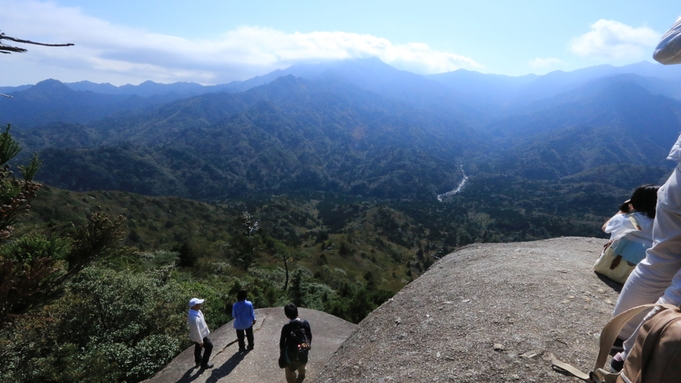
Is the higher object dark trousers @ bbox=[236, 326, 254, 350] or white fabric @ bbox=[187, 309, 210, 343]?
white fabric @ bbox=[187, 309, 210, 343]

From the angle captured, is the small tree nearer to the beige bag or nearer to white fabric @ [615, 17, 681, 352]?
white fabric @ [615, 17, 681, 352]

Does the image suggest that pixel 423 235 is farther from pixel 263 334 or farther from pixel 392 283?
pixel 263 334

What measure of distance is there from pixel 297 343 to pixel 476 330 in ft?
9.93

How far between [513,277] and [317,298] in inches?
628

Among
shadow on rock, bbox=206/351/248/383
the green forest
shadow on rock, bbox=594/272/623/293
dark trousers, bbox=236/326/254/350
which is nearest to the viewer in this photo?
the green forest

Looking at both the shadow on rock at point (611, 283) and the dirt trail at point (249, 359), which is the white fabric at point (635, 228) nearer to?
the shadow on rock at point (611, 283)

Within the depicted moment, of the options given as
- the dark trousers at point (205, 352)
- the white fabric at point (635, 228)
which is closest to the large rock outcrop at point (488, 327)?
the white fabric at point (635, 228)

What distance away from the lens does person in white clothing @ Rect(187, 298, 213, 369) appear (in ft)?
24.8

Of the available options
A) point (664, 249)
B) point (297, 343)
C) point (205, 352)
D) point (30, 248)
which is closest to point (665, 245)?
point (664, 249)

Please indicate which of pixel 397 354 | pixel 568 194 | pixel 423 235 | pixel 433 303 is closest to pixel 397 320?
pixel 433 303

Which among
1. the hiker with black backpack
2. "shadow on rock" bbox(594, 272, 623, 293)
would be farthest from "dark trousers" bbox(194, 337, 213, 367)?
"shadow on rock" bbox(594, 272, 623, 293)

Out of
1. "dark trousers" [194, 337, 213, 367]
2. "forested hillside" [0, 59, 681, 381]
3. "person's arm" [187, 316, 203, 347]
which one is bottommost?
"forested hillside" [0, 59, 681, 381]

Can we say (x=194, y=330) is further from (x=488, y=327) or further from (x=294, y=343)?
(x=488, y=327)

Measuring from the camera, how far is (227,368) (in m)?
7.79
